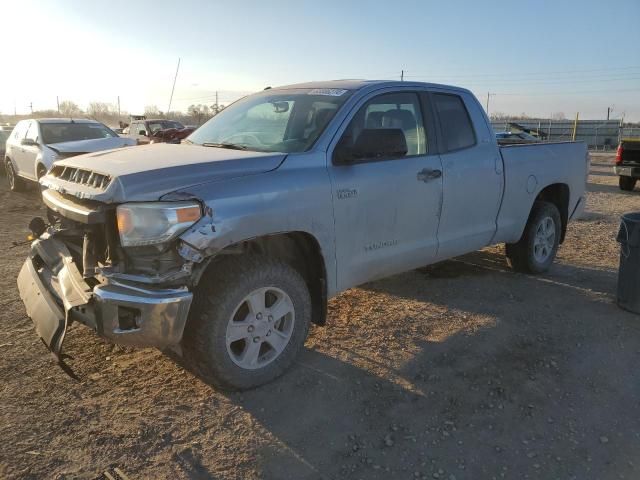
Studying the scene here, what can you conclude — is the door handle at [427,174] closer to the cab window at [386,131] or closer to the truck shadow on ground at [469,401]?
Answer: the cab window at [386,131]

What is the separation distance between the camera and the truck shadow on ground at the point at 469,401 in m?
2.79

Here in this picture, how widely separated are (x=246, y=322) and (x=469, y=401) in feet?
4.90

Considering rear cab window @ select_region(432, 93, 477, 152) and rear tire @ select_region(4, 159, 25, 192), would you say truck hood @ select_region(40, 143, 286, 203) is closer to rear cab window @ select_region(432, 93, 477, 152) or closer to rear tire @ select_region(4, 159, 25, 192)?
rear cab window @ select_region(432, 93, 477, 152)

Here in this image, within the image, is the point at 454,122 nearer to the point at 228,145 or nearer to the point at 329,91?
the point at 329,91

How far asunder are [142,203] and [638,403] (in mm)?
3265

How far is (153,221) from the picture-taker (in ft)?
9.41

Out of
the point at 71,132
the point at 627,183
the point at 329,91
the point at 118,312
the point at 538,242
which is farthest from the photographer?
the point at 627,183

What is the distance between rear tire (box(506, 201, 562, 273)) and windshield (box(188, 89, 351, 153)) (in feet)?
9.57

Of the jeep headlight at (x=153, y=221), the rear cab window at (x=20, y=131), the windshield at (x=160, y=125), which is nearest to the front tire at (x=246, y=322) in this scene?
the jeep headlight at (x=153, y=221)

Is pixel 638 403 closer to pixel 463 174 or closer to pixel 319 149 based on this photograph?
pixel 463 174

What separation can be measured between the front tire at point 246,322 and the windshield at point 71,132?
29.3 ft

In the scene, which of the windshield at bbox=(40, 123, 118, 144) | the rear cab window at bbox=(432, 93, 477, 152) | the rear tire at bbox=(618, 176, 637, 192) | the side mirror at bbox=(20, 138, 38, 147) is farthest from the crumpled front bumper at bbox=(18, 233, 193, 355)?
the rear tire at bbox=(618, 176, 637, 192)

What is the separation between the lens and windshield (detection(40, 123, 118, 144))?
434 inches

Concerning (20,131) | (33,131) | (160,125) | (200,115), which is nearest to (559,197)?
(33,131)
